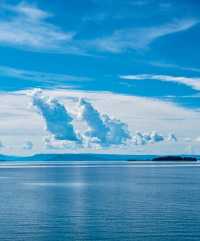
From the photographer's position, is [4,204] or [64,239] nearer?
[64,239]

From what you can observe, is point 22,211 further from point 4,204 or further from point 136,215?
point 136,215

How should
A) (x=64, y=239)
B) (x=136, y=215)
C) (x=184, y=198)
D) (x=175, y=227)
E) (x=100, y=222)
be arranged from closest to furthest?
1. (x=64, y=239)
2. (x=175, y=227)
3. (x=100, y=222)
4. (x=136, y=215)
5. (x=184, y=198)

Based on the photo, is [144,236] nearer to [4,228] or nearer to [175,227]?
[175,227]

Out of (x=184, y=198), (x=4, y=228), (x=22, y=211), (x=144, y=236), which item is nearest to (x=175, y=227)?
(x=144, y=236)

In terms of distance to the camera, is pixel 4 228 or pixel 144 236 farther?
pixel 4 228

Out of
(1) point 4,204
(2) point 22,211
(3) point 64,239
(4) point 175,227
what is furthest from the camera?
(1) point 4,204

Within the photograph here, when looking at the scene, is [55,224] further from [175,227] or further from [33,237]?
[175,227]

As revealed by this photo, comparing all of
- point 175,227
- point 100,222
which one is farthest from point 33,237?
point 175,227

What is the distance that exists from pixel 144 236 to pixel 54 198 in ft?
180

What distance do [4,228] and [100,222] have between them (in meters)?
14.7

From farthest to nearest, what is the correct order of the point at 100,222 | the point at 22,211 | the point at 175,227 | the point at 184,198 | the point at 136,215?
1. the point at 184,198
2. the point at 22,211
3. the point at 136,215
4. the point at 100,222
5. the point at 175,227

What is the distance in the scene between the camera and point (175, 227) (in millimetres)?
67812

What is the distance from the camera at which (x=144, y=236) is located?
61.6 m

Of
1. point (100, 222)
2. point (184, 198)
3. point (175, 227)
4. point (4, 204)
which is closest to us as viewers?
point (175, 227)
